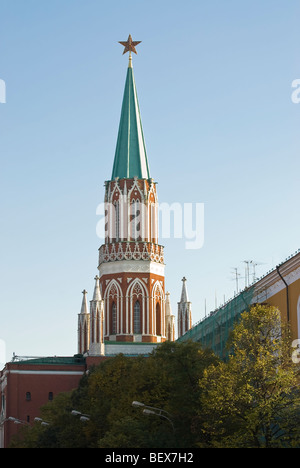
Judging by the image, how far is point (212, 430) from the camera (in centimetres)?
4144

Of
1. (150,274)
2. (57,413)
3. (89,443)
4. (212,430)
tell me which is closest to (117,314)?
(150,274)

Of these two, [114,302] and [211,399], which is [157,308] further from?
[211,399]

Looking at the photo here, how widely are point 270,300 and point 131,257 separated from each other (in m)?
35.2

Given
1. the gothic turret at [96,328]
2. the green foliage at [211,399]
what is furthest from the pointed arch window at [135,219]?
the green foliage at [211,399]

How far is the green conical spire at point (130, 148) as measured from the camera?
90062mm

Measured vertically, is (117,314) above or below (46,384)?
above

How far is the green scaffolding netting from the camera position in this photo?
59.4 meters

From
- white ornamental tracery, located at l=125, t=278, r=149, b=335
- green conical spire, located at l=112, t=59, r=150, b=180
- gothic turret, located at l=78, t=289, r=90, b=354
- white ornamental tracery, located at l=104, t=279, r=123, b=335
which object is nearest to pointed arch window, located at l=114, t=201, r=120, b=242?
green conical spire, located at l=112, t=59, r=150, b=180

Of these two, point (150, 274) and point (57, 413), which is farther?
point (150, 274)

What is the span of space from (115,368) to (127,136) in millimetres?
31098

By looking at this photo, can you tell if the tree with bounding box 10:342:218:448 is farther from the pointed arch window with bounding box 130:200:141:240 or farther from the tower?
the pointed arch window with bounding box 130:200:141:240

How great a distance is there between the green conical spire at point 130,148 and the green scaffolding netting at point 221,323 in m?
21.0
